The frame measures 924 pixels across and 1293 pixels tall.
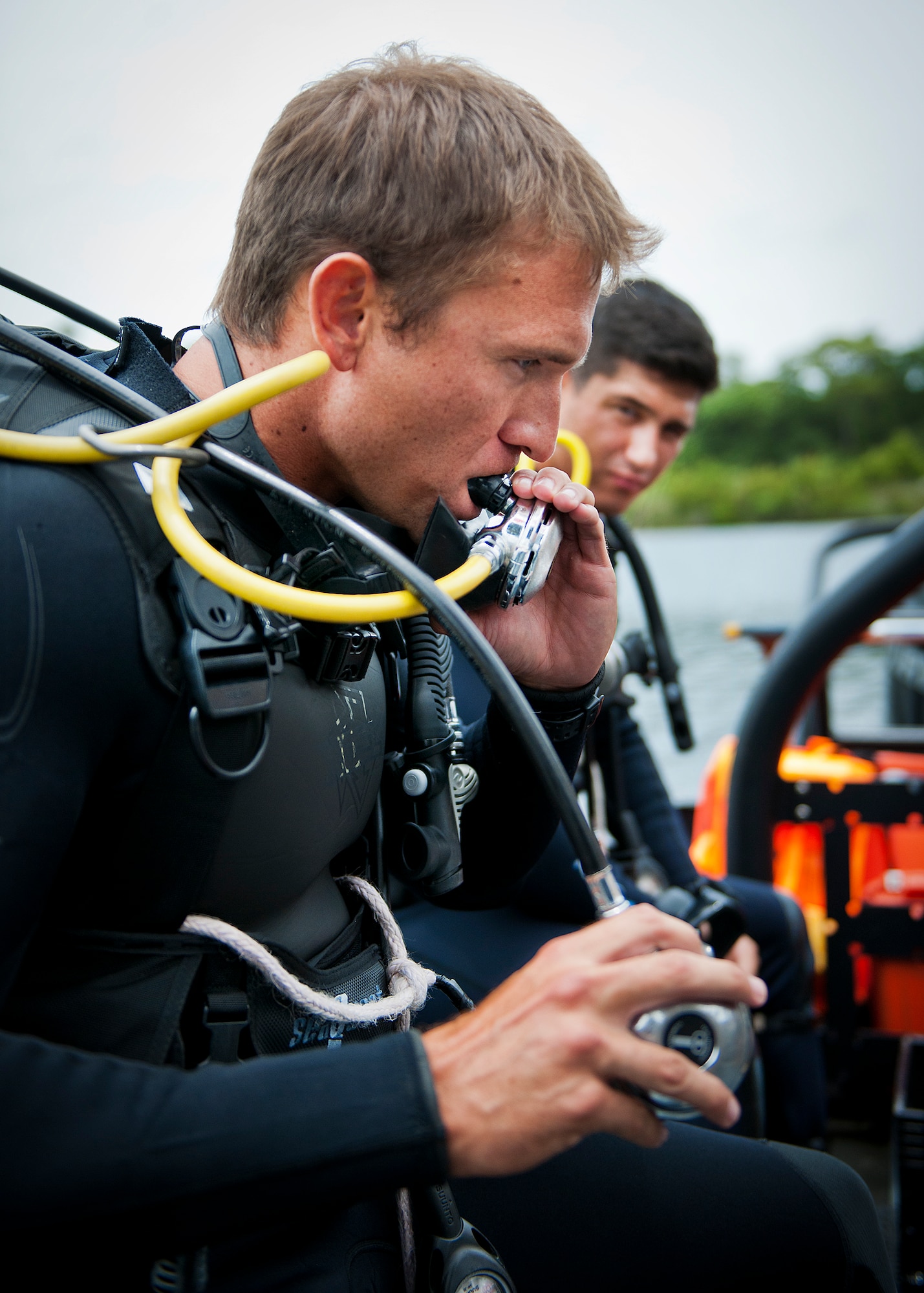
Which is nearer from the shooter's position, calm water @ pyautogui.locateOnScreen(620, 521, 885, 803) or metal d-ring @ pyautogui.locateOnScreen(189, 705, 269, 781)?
metal d-ring @ pyautogui.locateOnScreen(189, 705, 269, 781)

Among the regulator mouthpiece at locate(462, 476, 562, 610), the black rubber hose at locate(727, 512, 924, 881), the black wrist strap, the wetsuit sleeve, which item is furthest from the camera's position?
the black rubber hose at locate(727, 512, 924, 881)

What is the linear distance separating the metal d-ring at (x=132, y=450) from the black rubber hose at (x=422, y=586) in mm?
50

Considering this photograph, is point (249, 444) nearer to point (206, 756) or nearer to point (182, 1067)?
point (206, 756)

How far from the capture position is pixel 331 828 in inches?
38.5

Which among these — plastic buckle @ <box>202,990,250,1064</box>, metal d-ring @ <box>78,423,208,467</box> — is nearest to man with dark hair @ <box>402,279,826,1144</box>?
plastic buckle @ <box>202,990,250,1064</box>

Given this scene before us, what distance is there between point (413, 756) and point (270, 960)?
30 centimetres

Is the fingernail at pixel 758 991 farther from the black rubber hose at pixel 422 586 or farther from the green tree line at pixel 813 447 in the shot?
the green tree line at pixel 813 447

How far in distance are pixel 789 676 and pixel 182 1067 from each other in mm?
1545

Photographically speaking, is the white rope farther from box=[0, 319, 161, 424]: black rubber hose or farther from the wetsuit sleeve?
box=[0, 319, 161, 424]: black rubber hose

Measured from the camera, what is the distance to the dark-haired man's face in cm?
222

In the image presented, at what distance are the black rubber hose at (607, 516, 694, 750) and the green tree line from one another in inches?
173

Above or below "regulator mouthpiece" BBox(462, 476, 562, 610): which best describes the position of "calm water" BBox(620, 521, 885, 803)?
below

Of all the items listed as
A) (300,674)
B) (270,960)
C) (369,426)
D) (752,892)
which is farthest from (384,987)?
(752,892)

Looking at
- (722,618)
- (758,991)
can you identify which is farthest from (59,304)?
(722,618)
